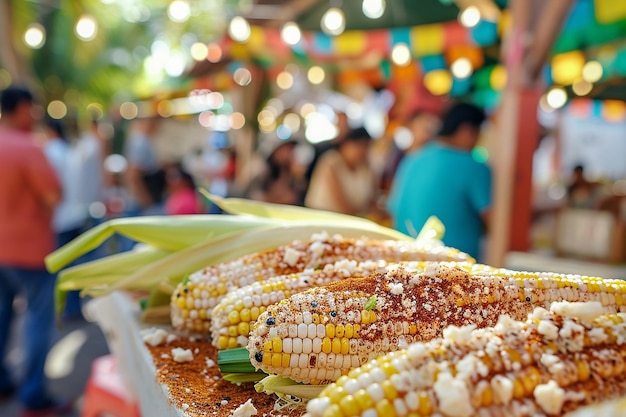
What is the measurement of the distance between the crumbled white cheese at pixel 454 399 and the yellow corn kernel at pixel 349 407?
0.33 feet

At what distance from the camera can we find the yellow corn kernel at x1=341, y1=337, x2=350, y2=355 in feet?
3.18

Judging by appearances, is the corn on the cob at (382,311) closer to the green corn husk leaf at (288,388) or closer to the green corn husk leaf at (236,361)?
the green corn husk leaf at (288,388)

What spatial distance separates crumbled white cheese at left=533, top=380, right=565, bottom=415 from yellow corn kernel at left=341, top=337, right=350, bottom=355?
1.08 ft

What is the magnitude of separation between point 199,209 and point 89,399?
3.56m

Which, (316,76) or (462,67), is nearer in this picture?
(462,67)

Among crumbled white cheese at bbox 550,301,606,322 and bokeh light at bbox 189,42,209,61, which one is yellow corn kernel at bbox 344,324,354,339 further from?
bokeh light at bbox 189,42,209,61

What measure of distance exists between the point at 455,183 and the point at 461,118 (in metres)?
0.34

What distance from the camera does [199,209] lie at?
Answer: 591 cm

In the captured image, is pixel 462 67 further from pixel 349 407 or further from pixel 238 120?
pixel 349 407

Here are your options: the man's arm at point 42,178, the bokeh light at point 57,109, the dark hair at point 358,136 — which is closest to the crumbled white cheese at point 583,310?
the man's arm at point 42,178

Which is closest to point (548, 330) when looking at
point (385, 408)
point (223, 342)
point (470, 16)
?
point (385, 408)

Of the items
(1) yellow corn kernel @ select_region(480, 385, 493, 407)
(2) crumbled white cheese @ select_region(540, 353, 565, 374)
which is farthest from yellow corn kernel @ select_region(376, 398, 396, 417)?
(2) crumbled white cheese @ select_region(540, 353, 565, 374)

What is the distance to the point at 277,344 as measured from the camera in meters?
0.95

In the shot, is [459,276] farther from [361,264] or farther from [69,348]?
[69,348]
